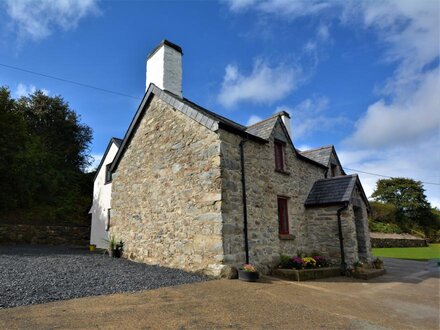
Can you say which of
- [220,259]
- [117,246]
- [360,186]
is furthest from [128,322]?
[360,186]

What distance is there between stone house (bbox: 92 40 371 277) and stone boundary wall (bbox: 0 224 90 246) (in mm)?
6309

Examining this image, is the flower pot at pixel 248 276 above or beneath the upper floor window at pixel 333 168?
beneath

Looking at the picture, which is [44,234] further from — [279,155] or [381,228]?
[381,228]

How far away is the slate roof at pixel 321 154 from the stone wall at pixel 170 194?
8838 mm

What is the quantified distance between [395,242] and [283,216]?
2427cm

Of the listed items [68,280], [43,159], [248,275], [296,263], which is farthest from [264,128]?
[43,159]

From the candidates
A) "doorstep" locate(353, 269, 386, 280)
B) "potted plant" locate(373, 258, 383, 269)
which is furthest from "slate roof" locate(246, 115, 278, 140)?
"potted plant" locate(373, 258, 383, 269)

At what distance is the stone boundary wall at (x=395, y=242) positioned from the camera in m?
26.5

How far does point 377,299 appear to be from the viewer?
6.80m

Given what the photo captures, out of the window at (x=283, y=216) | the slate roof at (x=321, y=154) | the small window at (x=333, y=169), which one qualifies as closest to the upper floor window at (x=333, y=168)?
the small window at (x=333, y=169)

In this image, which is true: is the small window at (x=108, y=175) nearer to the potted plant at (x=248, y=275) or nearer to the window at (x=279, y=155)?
the window at (x=279, y=155)

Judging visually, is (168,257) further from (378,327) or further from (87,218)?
(87,218)

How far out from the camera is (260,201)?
9500 millimetres

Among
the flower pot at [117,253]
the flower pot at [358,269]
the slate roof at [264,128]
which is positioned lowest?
the flower pot at [358,269]
